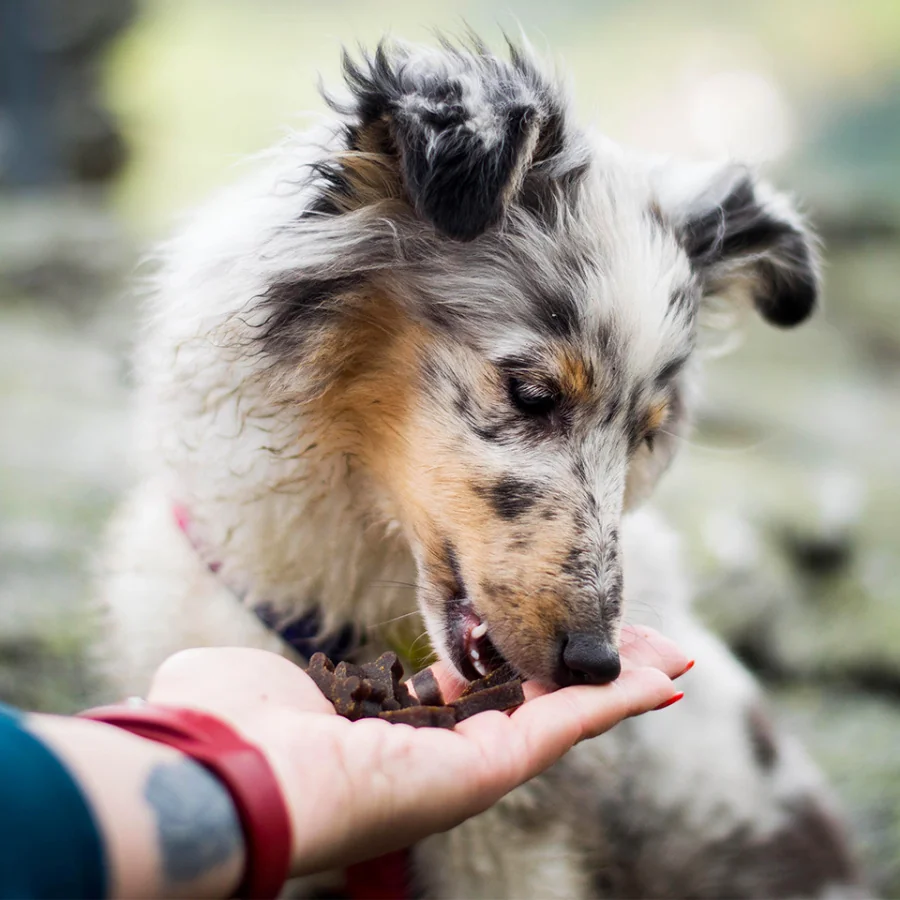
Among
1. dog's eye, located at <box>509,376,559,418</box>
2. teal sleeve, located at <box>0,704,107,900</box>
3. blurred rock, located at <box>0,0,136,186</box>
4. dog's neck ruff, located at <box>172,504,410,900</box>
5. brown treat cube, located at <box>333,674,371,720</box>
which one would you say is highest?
blurred rock, located at <box>0,0,136,186</box>

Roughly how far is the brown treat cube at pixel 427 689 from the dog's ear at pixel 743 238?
1.34 metres

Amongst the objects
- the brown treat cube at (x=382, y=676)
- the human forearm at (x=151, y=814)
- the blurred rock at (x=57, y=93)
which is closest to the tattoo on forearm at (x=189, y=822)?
the human forearm at (x=151, y=814)

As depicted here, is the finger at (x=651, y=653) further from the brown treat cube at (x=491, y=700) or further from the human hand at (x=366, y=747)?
the brown treat cube at (x=491, y=700)

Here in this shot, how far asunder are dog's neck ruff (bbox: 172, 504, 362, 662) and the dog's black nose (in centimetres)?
82

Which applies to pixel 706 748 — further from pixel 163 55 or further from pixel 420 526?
pixel 163 55

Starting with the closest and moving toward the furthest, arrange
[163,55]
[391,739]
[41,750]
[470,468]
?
[41,750] → [391,739] → [470,468] → [163,55]

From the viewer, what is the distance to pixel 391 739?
5.30 ft

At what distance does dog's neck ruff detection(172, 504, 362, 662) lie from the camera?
103 inches

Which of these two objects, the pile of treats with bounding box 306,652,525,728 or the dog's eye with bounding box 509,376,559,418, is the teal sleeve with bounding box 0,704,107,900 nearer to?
the pile of treats with bounding box 306,652,525,728

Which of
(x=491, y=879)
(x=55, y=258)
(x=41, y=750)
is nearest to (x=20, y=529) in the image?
(x=491, y=879)

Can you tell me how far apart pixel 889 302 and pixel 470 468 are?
969cm

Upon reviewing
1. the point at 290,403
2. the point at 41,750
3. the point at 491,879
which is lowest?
the point at 491,879

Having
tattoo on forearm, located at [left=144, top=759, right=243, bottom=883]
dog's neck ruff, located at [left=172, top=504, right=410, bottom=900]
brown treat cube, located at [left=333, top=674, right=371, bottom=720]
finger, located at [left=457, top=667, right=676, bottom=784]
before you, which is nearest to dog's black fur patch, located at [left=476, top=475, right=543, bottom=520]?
finger, located at [left=457, top=667, right=676, bottom=784]

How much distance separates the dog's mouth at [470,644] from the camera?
2.15 m
